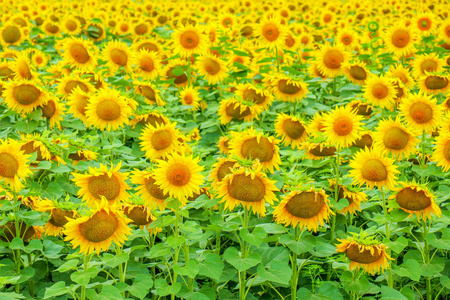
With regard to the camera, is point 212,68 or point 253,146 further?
point 212,68

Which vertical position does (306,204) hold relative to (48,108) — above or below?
above

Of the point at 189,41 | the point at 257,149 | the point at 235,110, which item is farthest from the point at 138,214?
the point at 189,41

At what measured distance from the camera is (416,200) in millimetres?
3309

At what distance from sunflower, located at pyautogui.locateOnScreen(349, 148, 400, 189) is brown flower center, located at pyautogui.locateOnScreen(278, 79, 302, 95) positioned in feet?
6.49

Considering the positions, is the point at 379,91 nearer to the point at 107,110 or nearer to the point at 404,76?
the point at 404,76

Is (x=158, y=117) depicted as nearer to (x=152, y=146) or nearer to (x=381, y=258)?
(x=152, y=146)

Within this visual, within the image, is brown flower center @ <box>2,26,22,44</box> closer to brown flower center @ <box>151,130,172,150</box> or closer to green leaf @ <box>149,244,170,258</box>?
brown flower center @ <box>151,130,172,150</box>

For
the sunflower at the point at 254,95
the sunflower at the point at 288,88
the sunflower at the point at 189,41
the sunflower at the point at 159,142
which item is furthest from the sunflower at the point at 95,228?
the sunflower at the point at 189,41

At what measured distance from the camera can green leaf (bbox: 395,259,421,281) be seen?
130 inches

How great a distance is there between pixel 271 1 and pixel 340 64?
25.3 ft

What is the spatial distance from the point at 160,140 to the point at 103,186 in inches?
31.1

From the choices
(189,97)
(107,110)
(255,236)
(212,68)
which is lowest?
(189,97)

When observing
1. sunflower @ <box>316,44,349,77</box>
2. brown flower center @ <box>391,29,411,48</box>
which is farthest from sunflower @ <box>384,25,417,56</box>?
sunflower @ <box>316,44,349,77</box>

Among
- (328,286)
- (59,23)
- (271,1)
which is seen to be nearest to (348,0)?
(271,1)
